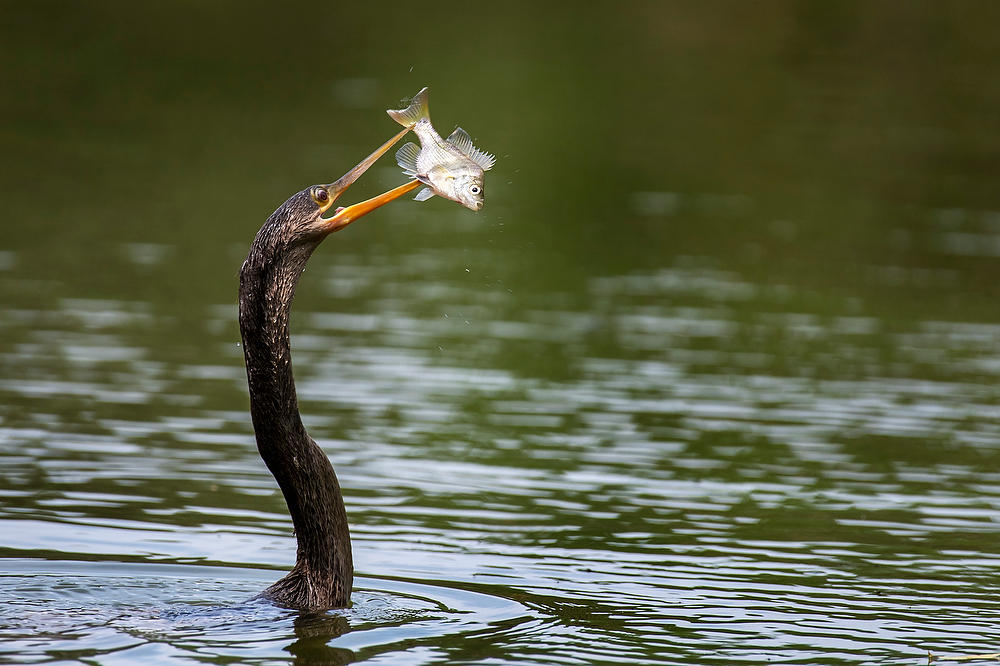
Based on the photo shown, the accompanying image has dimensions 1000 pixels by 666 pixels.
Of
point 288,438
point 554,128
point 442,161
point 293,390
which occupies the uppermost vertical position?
point 554,128

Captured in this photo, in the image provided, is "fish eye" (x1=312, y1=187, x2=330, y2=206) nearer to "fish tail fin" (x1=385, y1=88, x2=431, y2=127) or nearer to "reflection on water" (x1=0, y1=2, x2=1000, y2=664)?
"fish tail fin" (x1=385, y1=88, x2=431, y2=127)

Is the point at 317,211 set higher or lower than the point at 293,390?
higher

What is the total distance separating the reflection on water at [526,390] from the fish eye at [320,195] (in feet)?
7.01

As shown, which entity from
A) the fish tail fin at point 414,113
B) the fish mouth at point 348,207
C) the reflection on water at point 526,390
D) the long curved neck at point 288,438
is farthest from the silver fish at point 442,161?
the reflection on water at point 526,390

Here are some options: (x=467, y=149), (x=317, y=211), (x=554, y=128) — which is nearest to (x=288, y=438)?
(x=317, y=211)

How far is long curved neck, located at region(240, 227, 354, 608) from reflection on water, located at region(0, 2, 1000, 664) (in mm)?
219

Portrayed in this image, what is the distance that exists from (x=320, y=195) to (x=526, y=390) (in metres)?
6.60

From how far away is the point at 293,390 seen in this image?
8844mm

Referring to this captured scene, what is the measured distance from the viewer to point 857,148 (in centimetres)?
3098

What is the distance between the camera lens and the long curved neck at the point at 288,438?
8.61 metres

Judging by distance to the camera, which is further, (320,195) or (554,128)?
(554,128)

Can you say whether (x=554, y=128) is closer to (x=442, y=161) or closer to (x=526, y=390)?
(x=526, y=390)

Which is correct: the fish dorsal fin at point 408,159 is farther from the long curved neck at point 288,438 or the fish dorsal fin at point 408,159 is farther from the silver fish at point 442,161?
the long curved neck at point 288,438

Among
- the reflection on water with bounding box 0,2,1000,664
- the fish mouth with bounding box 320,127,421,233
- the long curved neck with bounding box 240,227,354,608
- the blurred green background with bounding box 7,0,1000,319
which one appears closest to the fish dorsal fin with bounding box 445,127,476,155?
the fish mouth with bounding box 320,127,421,233
